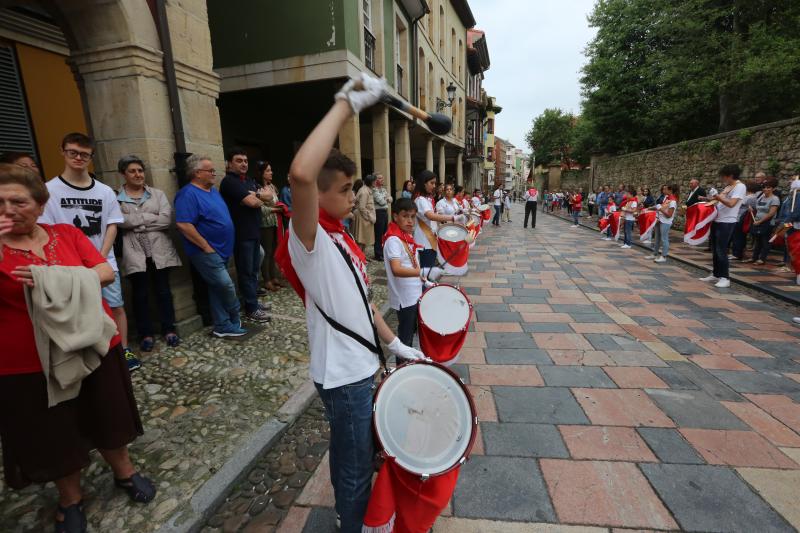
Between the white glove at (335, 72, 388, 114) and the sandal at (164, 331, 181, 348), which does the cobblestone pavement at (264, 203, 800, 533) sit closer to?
the white glove at (335, 72, 388, 114)

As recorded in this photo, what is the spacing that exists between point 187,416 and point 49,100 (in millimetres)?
6225

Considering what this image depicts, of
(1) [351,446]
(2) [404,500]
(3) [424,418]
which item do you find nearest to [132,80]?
(1) [351,446]

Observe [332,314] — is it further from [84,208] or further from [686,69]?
[686,69]

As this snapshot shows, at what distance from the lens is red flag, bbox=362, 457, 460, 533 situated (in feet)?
5.44

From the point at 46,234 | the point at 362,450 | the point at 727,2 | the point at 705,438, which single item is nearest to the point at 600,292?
the point at 705,438

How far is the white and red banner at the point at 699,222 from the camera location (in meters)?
7.23

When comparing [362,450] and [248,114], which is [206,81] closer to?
[362,450]

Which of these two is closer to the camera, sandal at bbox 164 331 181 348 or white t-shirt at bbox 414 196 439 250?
sandal at bbox 164 331 181 348

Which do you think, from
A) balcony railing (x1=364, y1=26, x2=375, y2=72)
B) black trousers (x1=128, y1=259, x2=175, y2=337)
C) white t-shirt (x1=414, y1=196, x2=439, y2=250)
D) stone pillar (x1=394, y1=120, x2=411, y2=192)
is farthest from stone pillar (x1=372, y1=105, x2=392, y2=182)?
black trousers (x1=128, y1=259, x2=175, y2=337)

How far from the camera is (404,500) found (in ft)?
5.54

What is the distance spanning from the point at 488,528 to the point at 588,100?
28.4 m

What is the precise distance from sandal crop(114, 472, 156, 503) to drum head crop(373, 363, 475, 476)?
1608 mm

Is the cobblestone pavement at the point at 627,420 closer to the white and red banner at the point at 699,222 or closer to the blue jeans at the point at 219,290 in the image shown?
the white and red banner at the point at 699,222

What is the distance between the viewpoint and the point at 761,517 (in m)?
2.13
